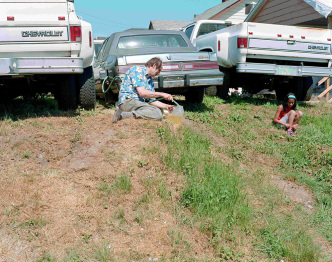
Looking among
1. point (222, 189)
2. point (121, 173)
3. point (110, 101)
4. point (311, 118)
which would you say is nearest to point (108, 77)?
point (110, 101)

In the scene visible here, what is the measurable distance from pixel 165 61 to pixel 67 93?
179 cm

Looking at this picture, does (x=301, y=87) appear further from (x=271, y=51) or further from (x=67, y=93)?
(x=67, y=93)

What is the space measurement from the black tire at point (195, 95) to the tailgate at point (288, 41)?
53.9 inches

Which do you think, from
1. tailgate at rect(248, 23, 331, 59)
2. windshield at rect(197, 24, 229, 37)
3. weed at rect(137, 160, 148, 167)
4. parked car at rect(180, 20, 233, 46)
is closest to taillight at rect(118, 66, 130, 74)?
weed at rect(137, 160, 148, 167)

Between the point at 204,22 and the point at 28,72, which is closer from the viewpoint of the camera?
the point at 28,72

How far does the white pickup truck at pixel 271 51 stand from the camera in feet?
24.6

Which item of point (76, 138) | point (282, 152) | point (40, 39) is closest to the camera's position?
point (76, 138)

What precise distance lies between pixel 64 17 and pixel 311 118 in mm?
5370

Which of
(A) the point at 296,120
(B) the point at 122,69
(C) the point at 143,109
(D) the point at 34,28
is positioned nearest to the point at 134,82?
(C) the point at 143,109

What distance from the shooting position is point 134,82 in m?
5.12

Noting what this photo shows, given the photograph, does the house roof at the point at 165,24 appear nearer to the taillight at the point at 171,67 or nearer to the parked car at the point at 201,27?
the parked car at the point at 201,27

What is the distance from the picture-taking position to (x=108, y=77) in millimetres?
6707

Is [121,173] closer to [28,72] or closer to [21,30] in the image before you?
[28,72]

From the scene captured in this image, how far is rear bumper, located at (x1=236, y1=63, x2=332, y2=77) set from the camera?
7.49m
